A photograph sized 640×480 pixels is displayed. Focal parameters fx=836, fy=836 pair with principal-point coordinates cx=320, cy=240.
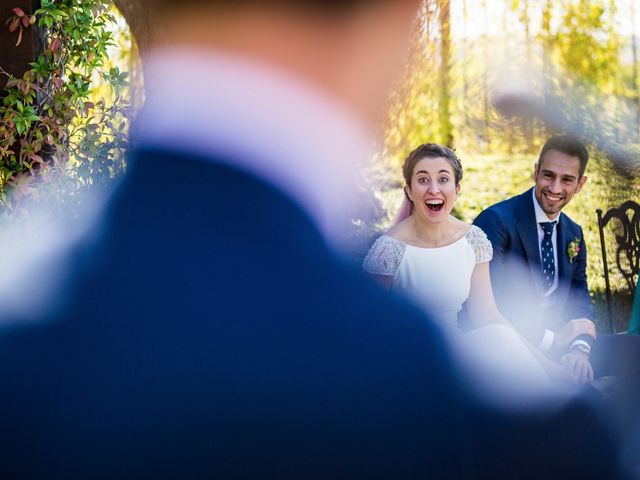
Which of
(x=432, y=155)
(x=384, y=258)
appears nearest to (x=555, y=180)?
(x=432, y=155)

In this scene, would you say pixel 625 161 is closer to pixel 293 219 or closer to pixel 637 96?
pixel 637 96

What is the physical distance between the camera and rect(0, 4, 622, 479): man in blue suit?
1.76 m

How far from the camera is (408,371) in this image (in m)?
Result: 1.91

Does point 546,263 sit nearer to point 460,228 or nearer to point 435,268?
point 460,228

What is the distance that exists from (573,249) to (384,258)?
80 cm

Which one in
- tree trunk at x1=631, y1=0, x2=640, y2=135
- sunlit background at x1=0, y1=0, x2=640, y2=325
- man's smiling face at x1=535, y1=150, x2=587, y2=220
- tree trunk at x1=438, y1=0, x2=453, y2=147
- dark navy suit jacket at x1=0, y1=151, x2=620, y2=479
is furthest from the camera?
tree trunk at x1=438, y1=0, x2=453, y2=147

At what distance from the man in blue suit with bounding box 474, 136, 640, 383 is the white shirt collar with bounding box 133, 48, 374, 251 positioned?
1120 mm

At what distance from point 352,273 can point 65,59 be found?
1.78 m

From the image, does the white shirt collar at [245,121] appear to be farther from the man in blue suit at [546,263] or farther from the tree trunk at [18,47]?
the tree trunk at [18,47]

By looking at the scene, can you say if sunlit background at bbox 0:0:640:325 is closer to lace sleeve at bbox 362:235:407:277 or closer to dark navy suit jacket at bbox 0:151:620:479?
lace sleeve at bbox 362:235:407:277

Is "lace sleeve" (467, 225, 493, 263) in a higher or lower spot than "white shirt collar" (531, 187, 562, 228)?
lower

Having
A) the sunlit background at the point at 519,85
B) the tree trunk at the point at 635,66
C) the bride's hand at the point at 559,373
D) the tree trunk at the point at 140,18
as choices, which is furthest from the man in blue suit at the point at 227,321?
the tree trunk at the point at 635,66

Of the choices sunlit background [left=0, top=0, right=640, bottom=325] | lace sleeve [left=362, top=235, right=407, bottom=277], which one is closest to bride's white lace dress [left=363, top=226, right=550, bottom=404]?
lace sleeve [left=362, top=235, right=407, bottom=277]

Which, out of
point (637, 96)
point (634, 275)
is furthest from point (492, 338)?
point (637, 96)
